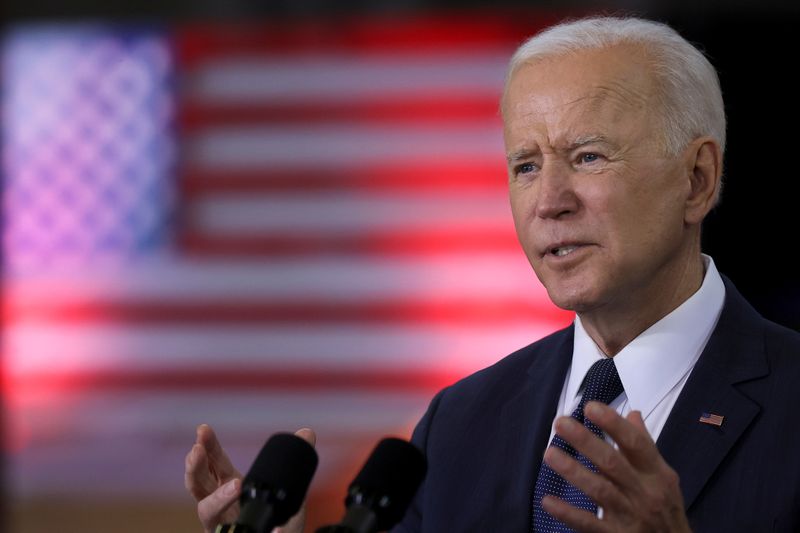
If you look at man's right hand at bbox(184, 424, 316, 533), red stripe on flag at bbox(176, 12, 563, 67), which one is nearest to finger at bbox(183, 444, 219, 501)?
man's right hand at bbox(184, 424, 316, 533)

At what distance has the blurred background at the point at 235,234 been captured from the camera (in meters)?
4.63

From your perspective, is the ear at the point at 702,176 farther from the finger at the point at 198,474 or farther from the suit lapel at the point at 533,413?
the finger at the point at 198,474

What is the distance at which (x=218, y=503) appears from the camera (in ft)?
4.57

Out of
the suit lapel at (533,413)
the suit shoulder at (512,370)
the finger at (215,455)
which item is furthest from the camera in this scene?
the suit shoulder at (512,370)

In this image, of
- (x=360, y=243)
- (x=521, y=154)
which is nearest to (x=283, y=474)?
(x=521, y=154)

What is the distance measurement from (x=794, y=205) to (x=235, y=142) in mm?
2384

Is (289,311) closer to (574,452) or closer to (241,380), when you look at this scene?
(241,380)

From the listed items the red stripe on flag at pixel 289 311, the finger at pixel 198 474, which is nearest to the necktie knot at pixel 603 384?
the finger at pixel 198 474

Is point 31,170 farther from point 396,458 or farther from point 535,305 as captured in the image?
point 396,458

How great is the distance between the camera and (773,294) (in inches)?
146

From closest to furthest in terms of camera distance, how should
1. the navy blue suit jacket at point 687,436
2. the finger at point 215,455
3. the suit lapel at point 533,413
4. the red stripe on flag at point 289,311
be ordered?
the navy blue suit jacket at point 687,436, the finger at point 215,455, the suit lapel at point 533,413, the red stripe on flag at point 289,311

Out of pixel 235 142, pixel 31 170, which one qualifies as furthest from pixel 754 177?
pixel 31 170

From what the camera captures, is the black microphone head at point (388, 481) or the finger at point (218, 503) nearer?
the black microphone head at point (388, 481)

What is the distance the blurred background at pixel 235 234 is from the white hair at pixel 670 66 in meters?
2.98
